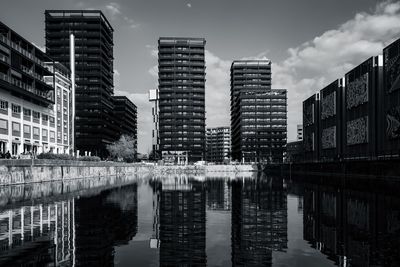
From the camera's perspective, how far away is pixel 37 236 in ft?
58.3

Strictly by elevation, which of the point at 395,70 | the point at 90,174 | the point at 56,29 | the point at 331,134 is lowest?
the point at 90,174

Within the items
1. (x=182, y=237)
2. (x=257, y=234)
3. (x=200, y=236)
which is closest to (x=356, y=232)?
(x=257, y=234)

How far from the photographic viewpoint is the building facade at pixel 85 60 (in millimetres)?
171000

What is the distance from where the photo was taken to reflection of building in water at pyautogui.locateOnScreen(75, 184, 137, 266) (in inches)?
547

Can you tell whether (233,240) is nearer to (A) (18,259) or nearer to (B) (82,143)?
(A) (18,259)

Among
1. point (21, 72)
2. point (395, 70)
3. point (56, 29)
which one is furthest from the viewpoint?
point (56, 29)

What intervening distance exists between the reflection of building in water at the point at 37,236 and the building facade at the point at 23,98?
62.0m

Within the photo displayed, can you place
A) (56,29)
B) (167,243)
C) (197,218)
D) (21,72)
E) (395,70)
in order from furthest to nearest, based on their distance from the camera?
(56,29) < (21,72) < (395,70) < (197,218) < (167,243)

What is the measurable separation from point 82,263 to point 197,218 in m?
12.0

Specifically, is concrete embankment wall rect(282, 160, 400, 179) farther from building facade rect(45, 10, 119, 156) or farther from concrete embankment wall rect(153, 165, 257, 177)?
building facade rect(45, 10, 119, 156)

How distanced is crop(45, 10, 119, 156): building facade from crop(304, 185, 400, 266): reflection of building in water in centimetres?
15704

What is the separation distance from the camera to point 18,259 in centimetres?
1335

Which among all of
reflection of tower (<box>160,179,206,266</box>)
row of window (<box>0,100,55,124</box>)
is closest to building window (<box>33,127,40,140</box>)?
row of window (<box>0,100,55,124</box>)

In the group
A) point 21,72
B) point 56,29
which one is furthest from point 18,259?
point 56,29
